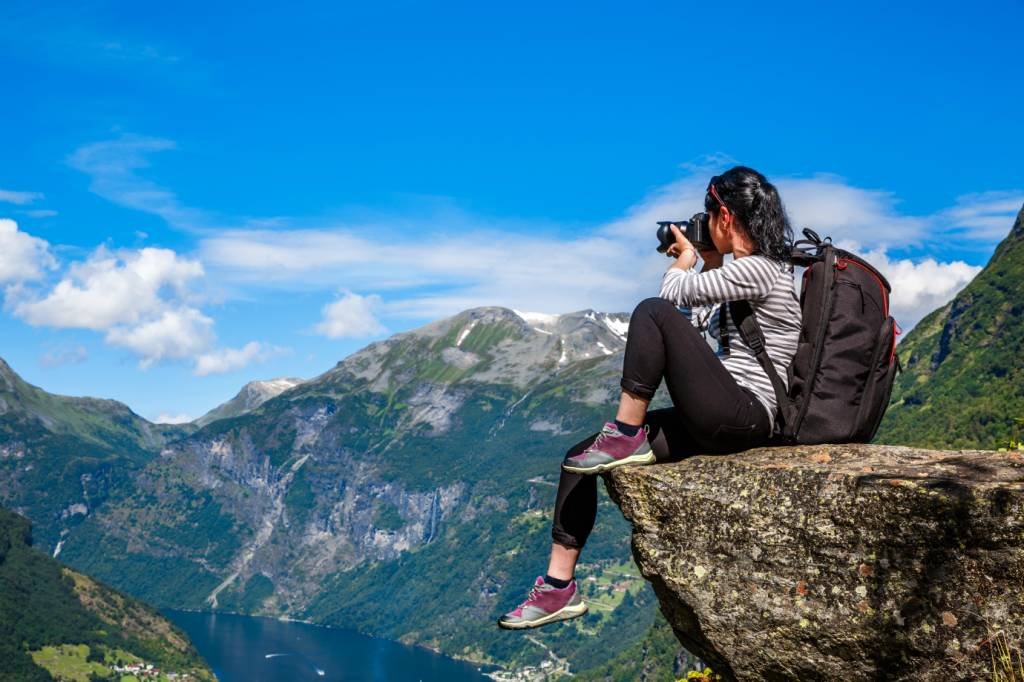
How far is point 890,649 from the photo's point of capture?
22.0ft

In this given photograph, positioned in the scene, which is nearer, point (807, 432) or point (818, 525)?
point (818, 525)

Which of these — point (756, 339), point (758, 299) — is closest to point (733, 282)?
point (758, 299)

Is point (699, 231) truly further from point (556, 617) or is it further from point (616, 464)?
point (556, 617)

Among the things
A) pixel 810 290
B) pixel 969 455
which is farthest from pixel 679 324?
pixel 969 455

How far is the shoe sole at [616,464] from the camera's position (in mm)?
8141

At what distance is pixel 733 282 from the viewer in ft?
25.9

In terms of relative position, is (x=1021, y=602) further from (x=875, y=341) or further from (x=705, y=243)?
(x=705, y=243)

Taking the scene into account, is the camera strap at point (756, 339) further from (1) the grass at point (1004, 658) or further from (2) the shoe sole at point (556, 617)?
(2) the shoe sole at point (556, 617)

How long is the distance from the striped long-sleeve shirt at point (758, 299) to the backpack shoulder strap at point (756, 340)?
2.0 inches

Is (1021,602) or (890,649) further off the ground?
(1021,602)

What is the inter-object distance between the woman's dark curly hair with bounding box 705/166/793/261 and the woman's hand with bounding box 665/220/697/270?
0.66 m

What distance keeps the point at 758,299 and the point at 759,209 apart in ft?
2.95

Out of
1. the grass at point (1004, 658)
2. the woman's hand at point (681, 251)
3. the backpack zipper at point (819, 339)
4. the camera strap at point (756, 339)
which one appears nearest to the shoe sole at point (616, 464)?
the camera strap at point (756, 339)

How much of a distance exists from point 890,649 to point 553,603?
3104 mm
